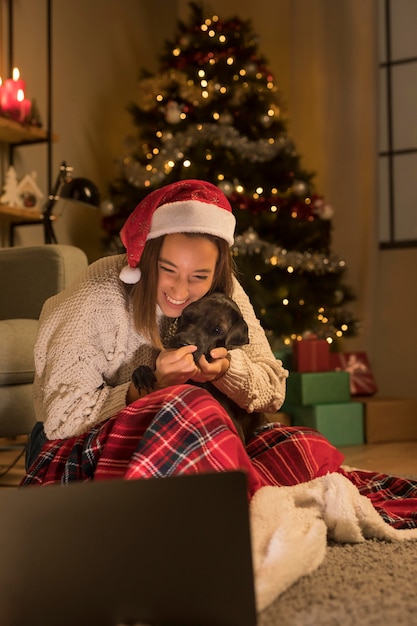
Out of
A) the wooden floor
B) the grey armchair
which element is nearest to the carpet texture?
the wooden floor

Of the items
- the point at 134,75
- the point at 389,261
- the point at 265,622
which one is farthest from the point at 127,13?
the point at 265,622

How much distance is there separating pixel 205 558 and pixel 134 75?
3.93 m

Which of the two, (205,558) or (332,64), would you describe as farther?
(332,64)

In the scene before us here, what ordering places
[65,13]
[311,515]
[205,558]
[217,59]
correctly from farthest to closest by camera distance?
[65,13]
[217,59]
[311,515]
[205,558]

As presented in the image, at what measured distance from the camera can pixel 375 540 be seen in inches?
55.0

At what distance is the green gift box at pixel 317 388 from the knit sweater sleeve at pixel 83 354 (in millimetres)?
1767

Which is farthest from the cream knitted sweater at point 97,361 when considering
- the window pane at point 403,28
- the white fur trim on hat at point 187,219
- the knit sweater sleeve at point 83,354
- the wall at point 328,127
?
the window pane at point 403,28

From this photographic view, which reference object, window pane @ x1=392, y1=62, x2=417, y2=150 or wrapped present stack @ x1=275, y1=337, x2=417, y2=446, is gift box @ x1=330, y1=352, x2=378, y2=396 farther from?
window pane @ x1=392, y1=62, x2=417, y2=150

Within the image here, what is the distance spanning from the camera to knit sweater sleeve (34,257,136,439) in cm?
134

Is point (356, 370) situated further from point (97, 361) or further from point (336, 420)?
point (97, 361)

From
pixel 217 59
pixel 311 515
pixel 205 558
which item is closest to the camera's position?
pixel 205 558

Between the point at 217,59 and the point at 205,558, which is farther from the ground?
the point at 217,59

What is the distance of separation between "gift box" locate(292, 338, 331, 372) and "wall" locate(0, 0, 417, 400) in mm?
759

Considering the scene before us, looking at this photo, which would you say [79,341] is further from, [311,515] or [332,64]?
[332,64]
